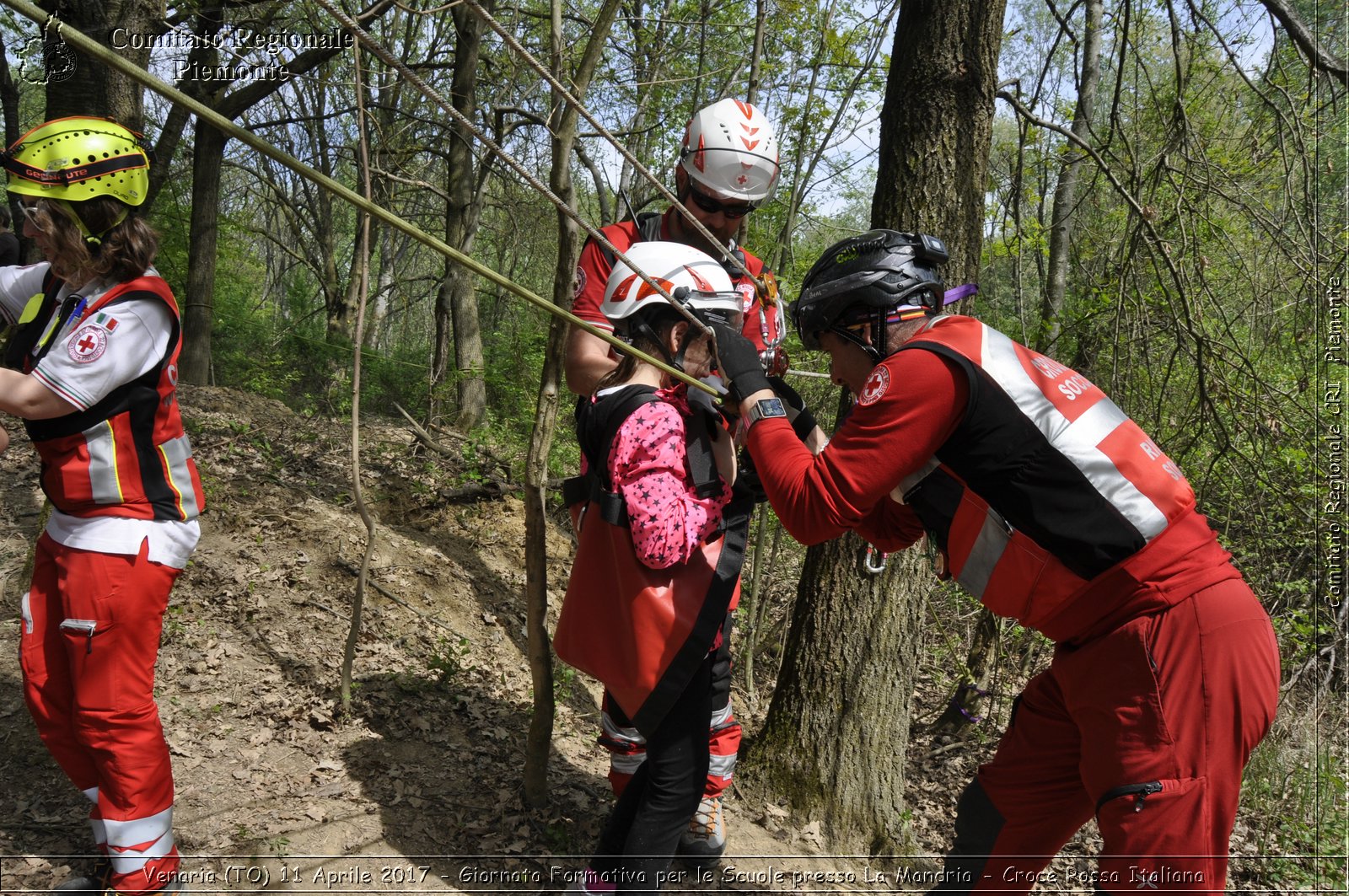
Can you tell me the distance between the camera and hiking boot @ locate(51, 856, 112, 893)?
8.59 feet

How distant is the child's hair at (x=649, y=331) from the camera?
99.8 inches

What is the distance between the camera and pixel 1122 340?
191 inches

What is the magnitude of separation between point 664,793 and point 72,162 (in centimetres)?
238

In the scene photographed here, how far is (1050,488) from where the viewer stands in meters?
2.03

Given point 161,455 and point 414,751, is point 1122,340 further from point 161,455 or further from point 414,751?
point 161,455

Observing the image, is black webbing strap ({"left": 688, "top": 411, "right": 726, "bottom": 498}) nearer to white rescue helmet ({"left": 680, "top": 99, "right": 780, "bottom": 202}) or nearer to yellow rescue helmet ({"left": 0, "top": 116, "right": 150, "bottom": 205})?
white rescue helmet ({"left": 680, "top": 99, "right": 780, "bottom": 202})

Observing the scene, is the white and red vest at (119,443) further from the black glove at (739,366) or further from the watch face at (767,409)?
the watch face at (767,409)

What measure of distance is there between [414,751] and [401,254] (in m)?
24.6

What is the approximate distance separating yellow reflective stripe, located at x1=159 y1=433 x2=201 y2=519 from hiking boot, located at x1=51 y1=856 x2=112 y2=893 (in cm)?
106

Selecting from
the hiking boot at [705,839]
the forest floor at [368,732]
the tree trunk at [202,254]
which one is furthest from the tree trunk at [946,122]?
the tree trunk at [202,254]

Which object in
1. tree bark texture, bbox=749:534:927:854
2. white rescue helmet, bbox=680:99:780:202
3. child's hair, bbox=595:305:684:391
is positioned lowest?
tree bark texture, bbox=749:534:927:854

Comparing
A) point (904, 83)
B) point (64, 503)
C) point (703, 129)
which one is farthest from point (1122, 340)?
point (64, 503)

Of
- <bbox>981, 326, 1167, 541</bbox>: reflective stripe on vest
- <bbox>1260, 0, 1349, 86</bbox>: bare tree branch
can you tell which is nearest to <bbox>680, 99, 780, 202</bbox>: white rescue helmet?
<bbox>981, 326, 1167, 541</bbox>: reflective stripe on vest

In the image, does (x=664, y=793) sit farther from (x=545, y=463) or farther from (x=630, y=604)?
(x=545, y=463)
